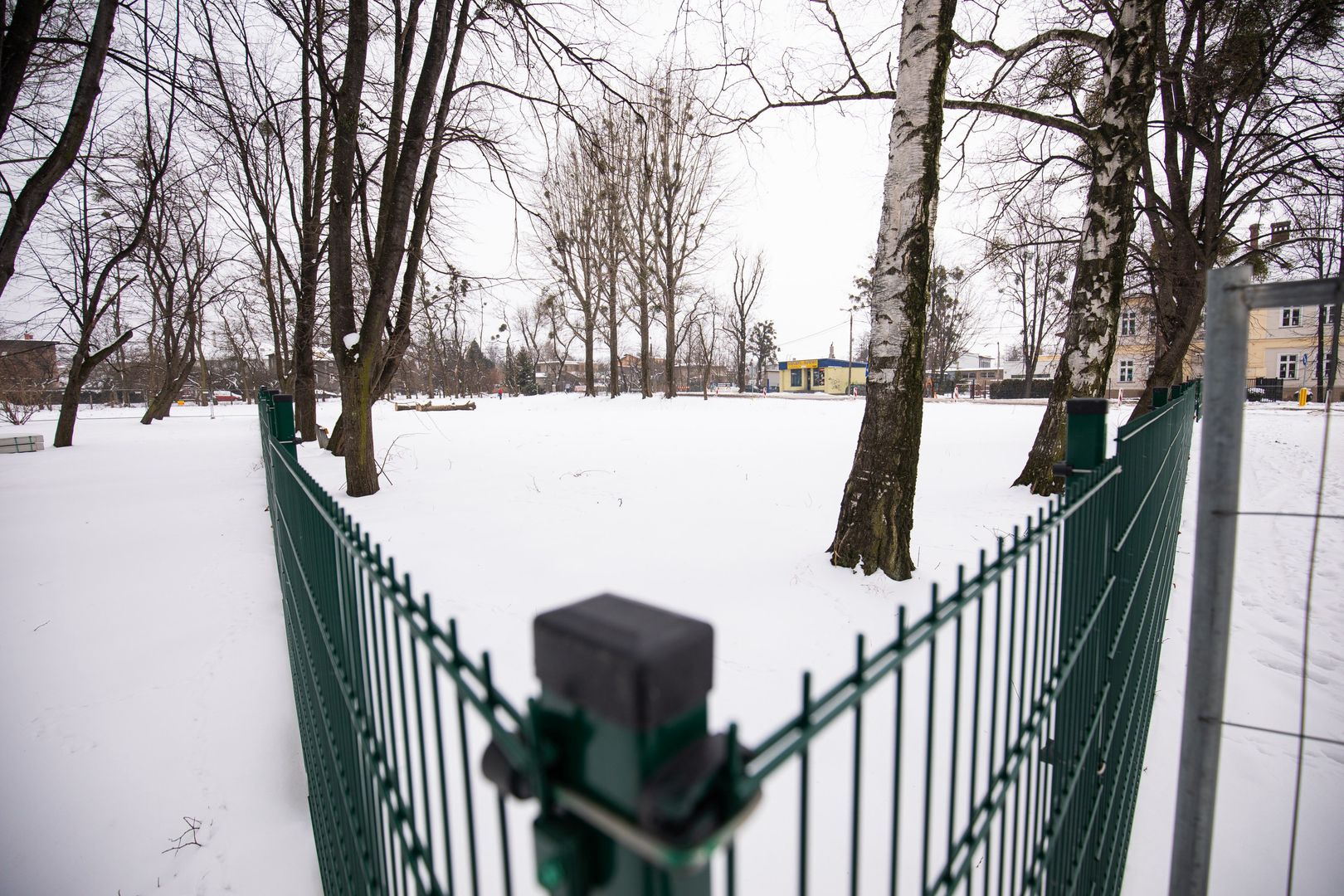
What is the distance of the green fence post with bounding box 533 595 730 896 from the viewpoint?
539mm

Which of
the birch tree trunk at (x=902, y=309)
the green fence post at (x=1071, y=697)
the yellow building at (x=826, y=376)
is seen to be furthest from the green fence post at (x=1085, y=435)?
the yellow building at (x=826, y=376)

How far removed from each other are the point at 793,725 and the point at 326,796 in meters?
2.13

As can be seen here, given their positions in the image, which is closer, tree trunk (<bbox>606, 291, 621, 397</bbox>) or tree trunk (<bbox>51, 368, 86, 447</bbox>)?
tree trunk (<bbox>51, 368, 86, 447</bbox>)

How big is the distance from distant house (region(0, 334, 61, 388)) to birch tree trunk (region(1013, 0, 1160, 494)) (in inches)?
974

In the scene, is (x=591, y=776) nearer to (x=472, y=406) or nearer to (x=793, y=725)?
(x=793, y=725)

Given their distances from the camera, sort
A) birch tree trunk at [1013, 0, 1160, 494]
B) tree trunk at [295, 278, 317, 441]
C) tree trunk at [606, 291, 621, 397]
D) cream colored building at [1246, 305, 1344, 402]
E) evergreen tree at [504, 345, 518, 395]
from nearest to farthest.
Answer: birch tree trunk at [1013, 0, 1160, 494] → tree trunk at [295, 278, 317, 441] → tree trunk at [606, 291, 621, 397] → cream colored building at [1246, 305, 1344, 402] → evergreen tree at [504, 345, 518, 395]

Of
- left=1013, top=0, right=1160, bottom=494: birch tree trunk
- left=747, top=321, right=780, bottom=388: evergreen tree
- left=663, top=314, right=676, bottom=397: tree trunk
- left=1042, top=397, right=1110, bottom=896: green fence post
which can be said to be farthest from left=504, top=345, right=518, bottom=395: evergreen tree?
left=1042, top=397, right=1110, bottom=896: green fence post

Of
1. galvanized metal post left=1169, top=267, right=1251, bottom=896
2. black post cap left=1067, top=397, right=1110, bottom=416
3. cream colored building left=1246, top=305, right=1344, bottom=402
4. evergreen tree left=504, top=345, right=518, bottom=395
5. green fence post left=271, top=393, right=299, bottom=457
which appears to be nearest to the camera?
galvanized metal post left=1169, top=267, right=1251, bottom=896

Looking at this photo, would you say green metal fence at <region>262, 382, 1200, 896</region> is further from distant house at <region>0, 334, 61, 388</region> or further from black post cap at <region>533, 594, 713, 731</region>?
distant house at <region>0, 334, 61, 388</region>

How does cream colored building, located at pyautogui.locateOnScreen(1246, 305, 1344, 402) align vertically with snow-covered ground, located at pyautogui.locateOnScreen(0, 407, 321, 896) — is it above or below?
above

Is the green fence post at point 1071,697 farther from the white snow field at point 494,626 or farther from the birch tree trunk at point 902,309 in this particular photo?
the birch tree trunk at point 902,309

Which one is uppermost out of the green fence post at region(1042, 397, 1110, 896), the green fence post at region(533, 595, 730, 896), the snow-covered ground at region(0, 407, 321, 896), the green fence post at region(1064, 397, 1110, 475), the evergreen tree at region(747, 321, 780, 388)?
the evergreen tree at region(747, 321, 780, 388)

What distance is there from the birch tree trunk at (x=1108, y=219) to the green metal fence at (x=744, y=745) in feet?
10.9

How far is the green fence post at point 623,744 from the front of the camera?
539mm
